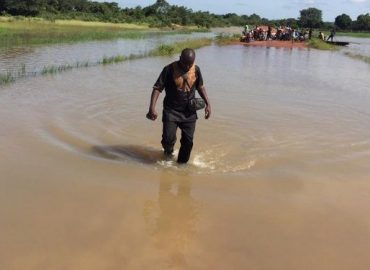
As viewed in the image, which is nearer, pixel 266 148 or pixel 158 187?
pixel 158 187

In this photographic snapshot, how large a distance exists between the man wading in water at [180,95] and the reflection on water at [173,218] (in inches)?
22.5

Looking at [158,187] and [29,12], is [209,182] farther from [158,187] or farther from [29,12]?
[29,12]

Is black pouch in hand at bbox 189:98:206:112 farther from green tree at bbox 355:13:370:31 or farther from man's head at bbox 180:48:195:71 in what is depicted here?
green tree at bbox 355:13:370:31

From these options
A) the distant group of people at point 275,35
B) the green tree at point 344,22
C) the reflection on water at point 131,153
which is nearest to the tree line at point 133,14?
the green tree at point 344,22

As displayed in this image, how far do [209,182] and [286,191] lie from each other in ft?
3.00

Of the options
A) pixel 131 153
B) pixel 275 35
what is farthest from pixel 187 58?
pixel 275 35

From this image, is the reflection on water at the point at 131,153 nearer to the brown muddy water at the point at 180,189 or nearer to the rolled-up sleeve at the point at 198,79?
the brown muddy water at the point at 180,189

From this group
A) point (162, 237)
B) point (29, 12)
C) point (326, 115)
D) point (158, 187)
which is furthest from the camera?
point (29, 12)

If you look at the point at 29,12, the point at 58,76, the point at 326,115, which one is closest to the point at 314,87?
the point at 326,115

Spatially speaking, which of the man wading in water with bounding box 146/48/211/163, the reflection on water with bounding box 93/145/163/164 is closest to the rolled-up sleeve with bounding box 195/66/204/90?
the man wading in water with bounding box 146/48/211/163

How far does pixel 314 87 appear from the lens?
14727mm

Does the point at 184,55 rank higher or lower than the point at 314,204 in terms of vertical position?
higher

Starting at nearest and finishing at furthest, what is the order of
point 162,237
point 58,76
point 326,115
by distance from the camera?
1. point 162,237
2. point 326,115
3. point 58,76

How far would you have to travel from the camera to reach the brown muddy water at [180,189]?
3912mm
